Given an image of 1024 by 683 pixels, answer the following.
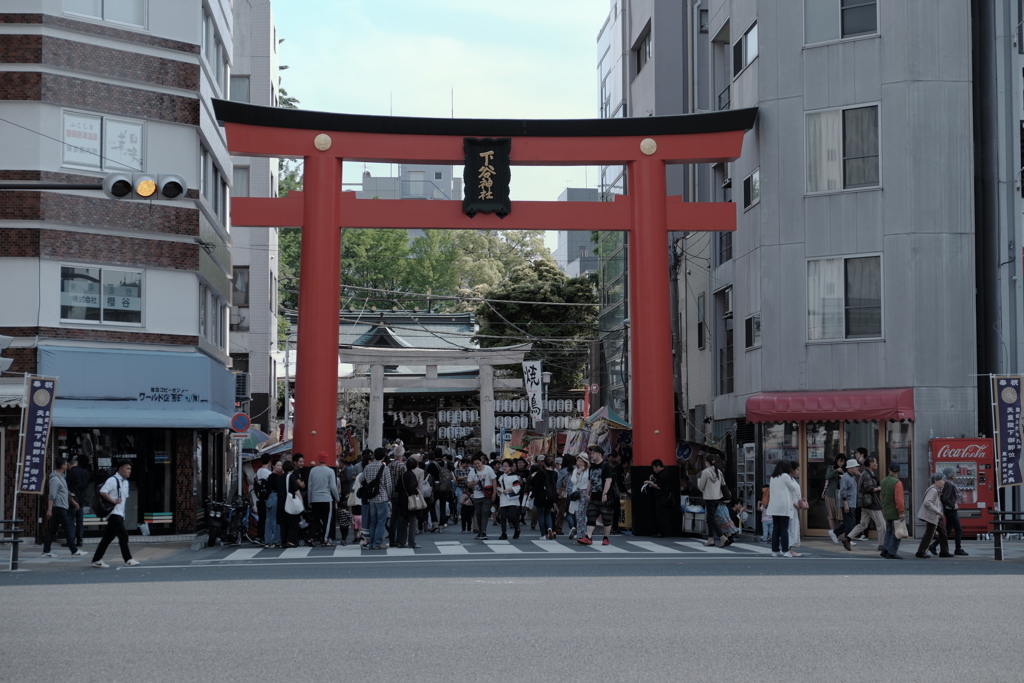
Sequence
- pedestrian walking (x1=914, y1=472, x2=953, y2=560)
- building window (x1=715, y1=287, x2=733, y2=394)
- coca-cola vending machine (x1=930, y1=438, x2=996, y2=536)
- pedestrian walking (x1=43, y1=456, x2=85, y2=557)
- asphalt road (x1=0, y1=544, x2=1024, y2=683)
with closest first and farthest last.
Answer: asphalt road (x1=0, y1=544, x2=1024, y2=683)
pedestrian walking (x1=914, y1=472, x2=953, y2=560)
pedestrian walking (x1=43, y1=456, x2=85, y2=557)
coca-cola vending machine (x1=930, y1=438, x2=996, y2=536)
building window (x1=715, y1=287, x2=733, y2=394)

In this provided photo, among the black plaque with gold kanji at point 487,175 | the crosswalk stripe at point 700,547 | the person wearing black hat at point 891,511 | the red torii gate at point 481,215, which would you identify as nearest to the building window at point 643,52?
the red torii gate at point 481,215

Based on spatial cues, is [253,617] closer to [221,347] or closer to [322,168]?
[322,168]

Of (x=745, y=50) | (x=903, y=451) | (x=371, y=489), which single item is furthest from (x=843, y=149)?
(x=371, y=489)

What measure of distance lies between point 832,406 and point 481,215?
852 centimetres

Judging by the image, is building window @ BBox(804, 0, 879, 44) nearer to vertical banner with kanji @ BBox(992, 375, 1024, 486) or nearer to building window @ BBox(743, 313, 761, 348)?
building window @ BBox(743, 313, 761, 348)

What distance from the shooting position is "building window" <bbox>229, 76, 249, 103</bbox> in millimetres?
50594

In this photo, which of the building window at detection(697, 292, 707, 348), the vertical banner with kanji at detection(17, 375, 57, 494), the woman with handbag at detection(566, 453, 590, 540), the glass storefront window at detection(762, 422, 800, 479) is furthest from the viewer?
the building window at detection(697, 292, 707, 348)

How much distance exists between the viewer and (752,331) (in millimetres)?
28672

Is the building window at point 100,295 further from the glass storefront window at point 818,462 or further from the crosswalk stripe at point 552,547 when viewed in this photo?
the glass storefront window at point 818,462

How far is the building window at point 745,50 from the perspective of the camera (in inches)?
1127

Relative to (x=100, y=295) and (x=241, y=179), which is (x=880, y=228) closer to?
(x=100, y=295)

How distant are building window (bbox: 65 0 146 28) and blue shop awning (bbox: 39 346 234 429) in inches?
274

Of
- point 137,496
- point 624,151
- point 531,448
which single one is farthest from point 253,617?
point 531,448

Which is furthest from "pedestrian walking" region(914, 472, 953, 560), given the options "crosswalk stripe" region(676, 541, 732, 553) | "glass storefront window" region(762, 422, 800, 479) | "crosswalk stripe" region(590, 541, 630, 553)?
"glass storefront window" region(762, 422, 800, 479)
